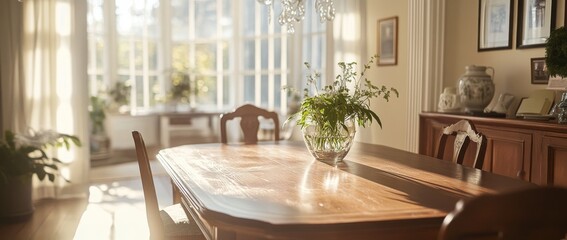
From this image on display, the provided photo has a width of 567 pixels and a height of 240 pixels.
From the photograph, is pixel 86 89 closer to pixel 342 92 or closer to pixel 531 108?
pixel 342 92

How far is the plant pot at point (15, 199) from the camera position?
3.88 m

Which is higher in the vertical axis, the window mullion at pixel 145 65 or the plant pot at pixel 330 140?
the window mullion at pixel 145 65

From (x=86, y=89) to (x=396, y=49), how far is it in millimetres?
2940

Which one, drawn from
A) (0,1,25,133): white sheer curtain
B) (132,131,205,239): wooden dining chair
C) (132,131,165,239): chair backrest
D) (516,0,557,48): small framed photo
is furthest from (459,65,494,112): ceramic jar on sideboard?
(0,1,25,133): white sheer curtain

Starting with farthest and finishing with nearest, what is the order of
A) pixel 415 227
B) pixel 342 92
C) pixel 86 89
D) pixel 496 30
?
pixel 86 89 < pixel 496 30 < pixel 342 92 < pixel 415 227

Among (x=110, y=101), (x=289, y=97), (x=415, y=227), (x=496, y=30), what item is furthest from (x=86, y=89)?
(x=415, y=227)

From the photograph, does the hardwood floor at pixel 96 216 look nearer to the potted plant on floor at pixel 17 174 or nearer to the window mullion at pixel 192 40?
the potted plant on floor at pixel 17 174

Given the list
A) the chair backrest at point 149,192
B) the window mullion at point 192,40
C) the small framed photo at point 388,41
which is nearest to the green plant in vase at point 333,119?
the chair backrest at point 149,192


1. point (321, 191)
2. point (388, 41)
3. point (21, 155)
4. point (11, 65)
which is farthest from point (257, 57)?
point (321, 191)

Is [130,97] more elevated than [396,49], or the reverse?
[396,49]

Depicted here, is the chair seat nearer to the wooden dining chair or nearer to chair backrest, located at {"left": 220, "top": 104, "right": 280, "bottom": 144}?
the wooden dining chair

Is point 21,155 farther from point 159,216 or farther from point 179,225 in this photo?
point 159,216

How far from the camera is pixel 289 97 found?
6.83m

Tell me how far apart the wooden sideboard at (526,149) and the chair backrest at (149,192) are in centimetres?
207
